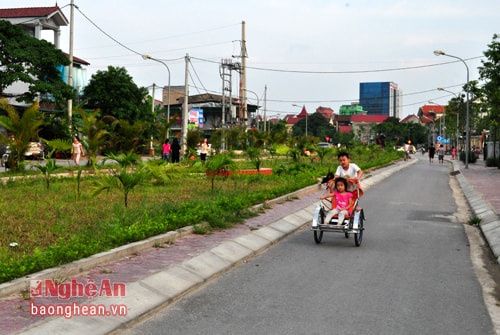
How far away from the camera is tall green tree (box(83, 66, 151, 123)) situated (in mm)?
53688

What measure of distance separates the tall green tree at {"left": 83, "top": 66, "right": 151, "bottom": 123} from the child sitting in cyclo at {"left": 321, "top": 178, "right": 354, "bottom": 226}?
4472 centimetres

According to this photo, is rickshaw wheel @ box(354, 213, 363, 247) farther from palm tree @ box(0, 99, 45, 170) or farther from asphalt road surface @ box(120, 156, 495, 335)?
palm tree @ box(0, 99, 45, 170)

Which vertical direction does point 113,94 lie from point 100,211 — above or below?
above

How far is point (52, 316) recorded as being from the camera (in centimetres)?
563

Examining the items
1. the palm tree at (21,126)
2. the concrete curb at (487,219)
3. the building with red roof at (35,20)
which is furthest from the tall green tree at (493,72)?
the building with red roof at (35,20)

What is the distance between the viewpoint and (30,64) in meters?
39.6

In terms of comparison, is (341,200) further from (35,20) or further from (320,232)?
(35,20)

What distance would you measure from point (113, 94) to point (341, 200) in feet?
151

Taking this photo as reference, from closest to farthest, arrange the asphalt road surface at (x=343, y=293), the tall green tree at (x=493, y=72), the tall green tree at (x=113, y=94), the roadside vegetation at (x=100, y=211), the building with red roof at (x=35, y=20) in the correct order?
the asphalt road surface at (x=343, y=293) < the roadside vegetation at (x=100, y=211) < the tall green tree at (x=493, y=72) < the building with red roof at (x=35, y=20) < the tall green tree at (x=113, y=94)

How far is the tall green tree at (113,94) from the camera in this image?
176 ft

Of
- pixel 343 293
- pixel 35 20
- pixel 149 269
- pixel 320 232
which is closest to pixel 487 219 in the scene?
pixel 320 232

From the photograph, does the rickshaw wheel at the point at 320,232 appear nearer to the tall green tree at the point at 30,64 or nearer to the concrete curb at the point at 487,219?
the concrete curb at the point at 487,219

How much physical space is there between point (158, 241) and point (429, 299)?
4.23 m

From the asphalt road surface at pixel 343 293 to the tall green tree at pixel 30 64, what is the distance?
101ft
